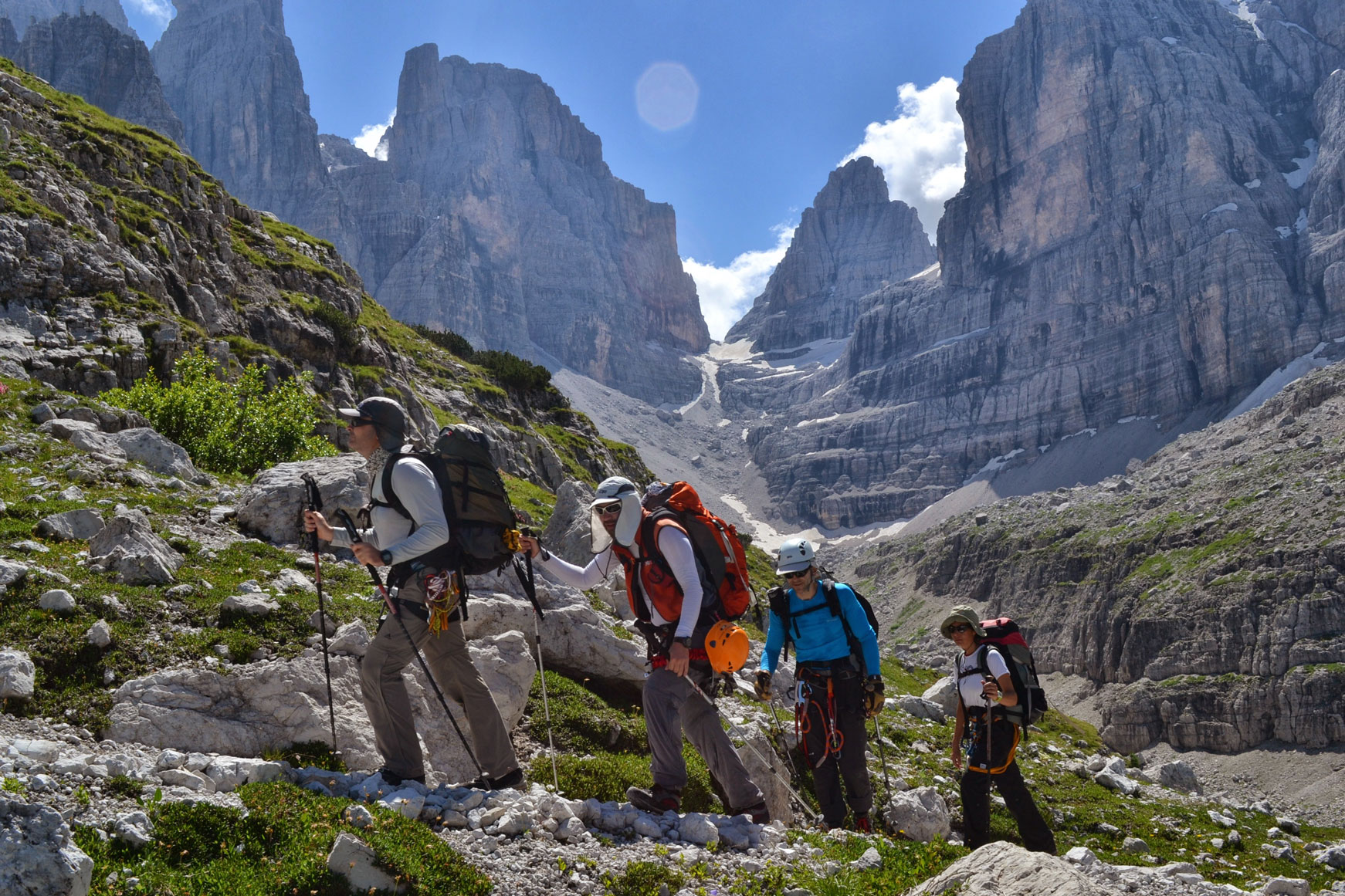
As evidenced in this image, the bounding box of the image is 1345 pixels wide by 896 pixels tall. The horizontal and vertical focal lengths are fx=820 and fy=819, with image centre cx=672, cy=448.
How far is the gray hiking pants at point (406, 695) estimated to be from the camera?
8086 mm

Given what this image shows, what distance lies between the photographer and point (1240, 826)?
79.7ft

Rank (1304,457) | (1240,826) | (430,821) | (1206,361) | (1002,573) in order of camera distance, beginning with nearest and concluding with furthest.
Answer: (430,821)
(1240,826)
(1304,457)
(1002,573)
(1206,361)

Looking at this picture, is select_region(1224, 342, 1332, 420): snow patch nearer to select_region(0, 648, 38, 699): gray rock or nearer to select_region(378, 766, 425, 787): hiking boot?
select_region(378, 766, 425, 787): hiking boot

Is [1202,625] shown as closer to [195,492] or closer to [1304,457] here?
[1304,457]

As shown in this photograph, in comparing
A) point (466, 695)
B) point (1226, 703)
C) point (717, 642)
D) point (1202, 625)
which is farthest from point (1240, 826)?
point (1202, 625)

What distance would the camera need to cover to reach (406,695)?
8195 mm

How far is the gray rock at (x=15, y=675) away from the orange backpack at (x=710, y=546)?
6.39m

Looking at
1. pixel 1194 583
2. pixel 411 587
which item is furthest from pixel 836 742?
pixel 1194 583

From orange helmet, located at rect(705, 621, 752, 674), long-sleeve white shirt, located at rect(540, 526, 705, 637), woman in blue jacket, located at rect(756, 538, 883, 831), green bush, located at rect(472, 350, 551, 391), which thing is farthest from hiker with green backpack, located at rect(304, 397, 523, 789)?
green bush, located at rect(472, 350, 551, 391)

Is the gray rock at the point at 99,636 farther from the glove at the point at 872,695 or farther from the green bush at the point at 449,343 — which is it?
the green bush at the point at 449,343

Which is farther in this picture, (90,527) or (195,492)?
(195,492)

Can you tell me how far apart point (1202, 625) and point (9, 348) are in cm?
10059

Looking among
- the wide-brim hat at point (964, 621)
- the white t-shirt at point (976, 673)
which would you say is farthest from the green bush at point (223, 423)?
the white t-shirt at point (976, 673)

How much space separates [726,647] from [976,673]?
143 inches
